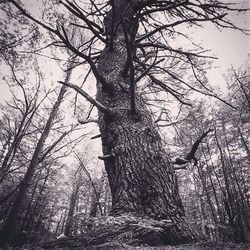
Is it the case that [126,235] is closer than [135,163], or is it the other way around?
[126,235]

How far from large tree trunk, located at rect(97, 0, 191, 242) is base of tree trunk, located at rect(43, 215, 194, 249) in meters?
0.11

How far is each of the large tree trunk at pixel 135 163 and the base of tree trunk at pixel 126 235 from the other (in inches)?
4.3

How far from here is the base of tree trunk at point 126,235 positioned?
3.62ft

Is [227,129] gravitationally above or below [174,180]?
above

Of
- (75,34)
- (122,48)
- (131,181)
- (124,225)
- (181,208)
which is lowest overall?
(124,225)

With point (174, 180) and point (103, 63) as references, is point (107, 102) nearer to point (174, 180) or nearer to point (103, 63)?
point (103, 63)

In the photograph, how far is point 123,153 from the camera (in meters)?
1.73

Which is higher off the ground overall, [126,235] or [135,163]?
[135,163]

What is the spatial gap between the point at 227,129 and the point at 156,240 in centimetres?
1969

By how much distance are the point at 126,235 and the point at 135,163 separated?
0.58 meters

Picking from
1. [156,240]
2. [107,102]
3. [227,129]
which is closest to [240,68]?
[227,129]

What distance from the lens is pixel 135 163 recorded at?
164 cm

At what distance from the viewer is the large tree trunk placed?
1438 millimetres

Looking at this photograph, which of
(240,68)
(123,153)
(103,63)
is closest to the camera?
(123,153)
